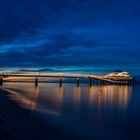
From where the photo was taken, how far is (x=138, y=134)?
2014cm

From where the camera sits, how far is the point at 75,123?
23.4 metres

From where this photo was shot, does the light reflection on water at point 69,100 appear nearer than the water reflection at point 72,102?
No

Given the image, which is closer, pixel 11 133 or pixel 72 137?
pixel 11 133

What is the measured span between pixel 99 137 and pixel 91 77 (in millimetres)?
119303

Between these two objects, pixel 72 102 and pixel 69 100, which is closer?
pixel 72 102

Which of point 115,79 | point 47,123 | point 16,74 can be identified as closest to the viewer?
point 47,123

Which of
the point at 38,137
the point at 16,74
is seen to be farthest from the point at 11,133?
the point at 16,74

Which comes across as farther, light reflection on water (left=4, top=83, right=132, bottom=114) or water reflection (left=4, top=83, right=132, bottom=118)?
light reflection on water (left=4, top=83, right=132, bottom=114)

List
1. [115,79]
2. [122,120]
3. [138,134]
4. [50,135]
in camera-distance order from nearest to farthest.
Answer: [50,135], [138,134], [122,120], [115,79]

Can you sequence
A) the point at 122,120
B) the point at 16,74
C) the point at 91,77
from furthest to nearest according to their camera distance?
the point at 91,77
the point at 16,74
the point at 122,120

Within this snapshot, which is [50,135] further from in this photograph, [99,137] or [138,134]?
[138,134]

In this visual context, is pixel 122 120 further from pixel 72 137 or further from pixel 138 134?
pixel 72 137

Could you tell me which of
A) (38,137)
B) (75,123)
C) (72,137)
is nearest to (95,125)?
(75,123)

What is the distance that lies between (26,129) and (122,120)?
9.69m
